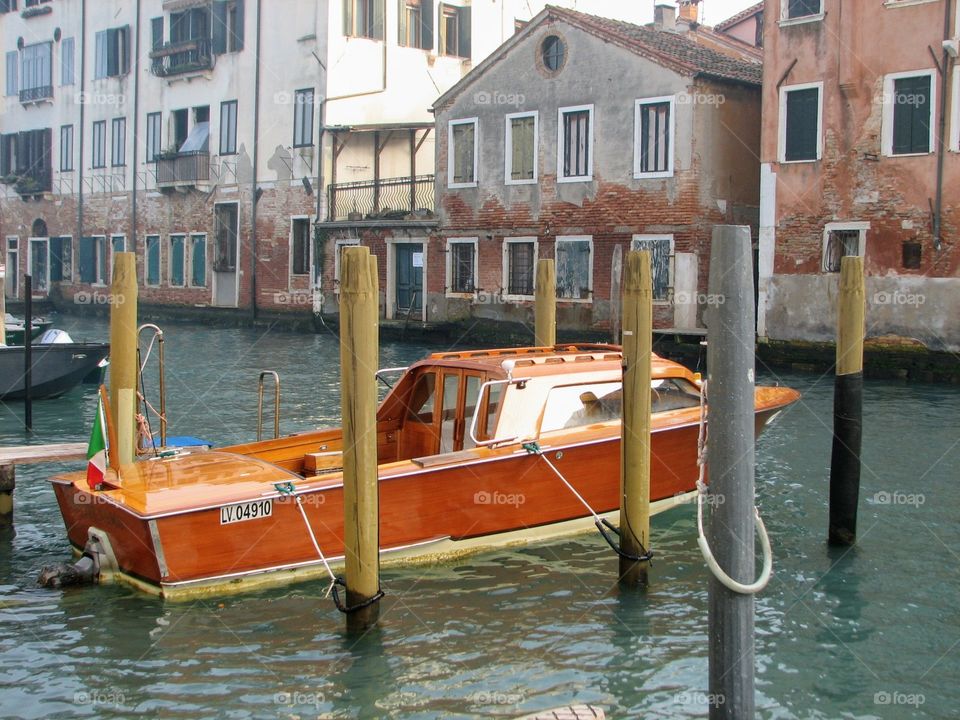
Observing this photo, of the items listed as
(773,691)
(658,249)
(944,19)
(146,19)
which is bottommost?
(773,691)

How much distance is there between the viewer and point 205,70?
31875 mm

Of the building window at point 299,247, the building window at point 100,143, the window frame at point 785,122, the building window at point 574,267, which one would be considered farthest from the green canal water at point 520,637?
the building window at point 100,143

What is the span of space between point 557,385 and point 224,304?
2454cm

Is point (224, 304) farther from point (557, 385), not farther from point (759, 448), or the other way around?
point (557, 385)

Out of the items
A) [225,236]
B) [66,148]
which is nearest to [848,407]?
[225,236]

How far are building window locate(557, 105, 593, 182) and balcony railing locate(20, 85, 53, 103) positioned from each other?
867 inches

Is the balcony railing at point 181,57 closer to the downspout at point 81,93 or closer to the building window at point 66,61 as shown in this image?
the downspout at point 81,93

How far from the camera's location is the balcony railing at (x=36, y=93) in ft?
125

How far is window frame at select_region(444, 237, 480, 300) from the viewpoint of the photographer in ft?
82.7

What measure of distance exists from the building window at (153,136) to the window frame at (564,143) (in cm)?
1540

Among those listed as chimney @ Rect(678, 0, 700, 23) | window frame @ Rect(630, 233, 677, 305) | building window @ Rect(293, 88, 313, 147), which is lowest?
window frame @ Rect(630, 233, 677, 305)

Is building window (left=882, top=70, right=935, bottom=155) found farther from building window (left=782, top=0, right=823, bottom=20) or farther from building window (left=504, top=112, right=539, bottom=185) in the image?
building window (left=504, top=112, right=539, bottom=185)

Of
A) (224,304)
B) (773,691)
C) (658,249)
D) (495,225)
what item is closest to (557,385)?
(773,691)

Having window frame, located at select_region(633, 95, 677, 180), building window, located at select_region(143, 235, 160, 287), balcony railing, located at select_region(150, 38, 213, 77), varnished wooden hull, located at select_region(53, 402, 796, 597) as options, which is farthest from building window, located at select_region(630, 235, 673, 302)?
building window, located at select_region(143, 235, 160, 287)
